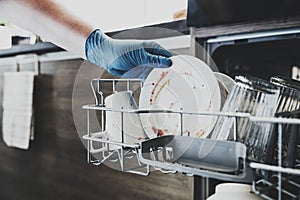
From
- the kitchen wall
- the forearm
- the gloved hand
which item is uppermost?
the forearm

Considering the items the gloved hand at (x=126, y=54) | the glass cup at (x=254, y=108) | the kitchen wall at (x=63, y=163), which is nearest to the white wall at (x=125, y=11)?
the kitchen wall at (x=63, y=163)

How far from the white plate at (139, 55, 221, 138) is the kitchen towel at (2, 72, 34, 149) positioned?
0.75 m

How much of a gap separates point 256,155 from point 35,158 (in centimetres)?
99

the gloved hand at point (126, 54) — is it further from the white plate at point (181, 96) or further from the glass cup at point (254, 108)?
the glass cup at point (254, 108)

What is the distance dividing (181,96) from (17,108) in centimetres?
96

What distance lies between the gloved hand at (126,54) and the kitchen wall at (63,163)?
29 centimetres

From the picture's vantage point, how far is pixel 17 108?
4.43ft

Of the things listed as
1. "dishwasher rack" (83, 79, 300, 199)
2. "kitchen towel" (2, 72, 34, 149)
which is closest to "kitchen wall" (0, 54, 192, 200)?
"kitchen towel" (2, 72, 34, 149)

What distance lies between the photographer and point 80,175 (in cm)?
107

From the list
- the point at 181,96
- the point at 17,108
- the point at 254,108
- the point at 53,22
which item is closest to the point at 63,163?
the point at 17,108

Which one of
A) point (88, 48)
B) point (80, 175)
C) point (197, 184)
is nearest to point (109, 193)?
point (80, 175)

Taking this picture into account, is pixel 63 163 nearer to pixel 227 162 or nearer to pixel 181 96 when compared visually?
pixel 181 96

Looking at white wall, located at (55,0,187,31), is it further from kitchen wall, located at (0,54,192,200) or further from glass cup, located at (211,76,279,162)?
glass cup, located at (211,76,279,162)

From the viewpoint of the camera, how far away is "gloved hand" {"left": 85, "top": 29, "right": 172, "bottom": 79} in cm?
56
